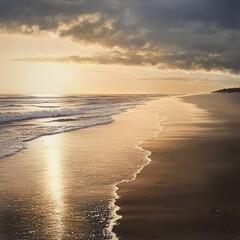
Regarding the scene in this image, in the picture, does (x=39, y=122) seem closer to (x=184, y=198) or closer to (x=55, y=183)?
(x=55, y=183)

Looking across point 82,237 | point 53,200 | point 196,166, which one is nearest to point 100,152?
point 196,166

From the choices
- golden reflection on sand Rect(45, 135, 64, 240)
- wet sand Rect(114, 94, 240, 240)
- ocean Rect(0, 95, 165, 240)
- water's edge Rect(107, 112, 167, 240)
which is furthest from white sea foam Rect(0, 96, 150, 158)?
wet sand Rect(114, 94, 240, 240)

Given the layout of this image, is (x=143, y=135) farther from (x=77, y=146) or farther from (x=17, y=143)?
(x=17, y=143)

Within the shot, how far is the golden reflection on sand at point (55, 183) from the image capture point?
290 inches

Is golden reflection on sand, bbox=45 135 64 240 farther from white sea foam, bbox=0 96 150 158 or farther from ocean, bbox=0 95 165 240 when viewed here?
white sea foam, bbox=0 96 150 158

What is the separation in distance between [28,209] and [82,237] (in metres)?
2.06

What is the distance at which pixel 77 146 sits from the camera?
18.4m

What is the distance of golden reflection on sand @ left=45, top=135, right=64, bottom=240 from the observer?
7.38 metres

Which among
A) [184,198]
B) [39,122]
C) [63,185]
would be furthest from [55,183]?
[39,122]

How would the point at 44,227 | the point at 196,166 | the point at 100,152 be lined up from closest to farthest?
the point at 44,227
the point at 196,166
the point at 100,152

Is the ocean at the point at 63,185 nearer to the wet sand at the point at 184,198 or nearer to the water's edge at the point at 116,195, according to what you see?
the water's edge at the point at 116,195

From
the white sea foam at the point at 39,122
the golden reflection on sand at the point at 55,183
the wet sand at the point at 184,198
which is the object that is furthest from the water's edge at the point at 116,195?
the white sea foam at the point at 39,122

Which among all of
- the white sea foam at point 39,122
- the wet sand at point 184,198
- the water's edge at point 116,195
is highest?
the wet sand at point 184,198

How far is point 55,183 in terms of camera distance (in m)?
10.9
